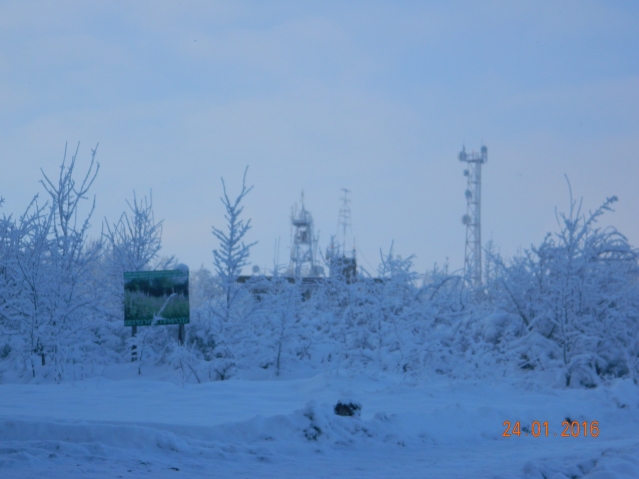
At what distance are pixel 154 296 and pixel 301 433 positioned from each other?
6.59 metres

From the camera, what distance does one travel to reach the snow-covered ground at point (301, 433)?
228 inches

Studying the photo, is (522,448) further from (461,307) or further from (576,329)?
(461,307)

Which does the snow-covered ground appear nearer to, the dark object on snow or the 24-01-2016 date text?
the 24-01-2016 date text

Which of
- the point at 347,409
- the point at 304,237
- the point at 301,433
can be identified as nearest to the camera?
the point at 301,433

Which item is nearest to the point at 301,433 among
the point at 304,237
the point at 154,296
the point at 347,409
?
the point at 347,409

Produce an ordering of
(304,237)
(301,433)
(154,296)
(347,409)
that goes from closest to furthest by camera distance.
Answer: (301,433) → (347,409) → (154,296) → (304,237)

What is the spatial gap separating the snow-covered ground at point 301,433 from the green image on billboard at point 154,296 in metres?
2.09

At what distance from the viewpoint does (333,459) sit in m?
6.54

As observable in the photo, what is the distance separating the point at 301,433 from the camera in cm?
708

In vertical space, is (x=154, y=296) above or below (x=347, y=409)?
above

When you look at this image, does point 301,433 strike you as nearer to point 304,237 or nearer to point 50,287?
point 50,287

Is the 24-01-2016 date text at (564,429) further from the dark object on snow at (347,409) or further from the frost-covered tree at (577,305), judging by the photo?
the frost-covered tree at (577,305)

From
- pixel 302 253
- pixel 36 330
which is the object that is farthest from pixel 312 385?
pixel 302 253

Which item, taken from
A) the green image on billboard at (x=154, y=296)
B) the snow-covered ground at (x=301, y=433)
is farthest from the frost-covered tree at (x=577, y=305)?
the green image on billboard at (x=154, y=296)
